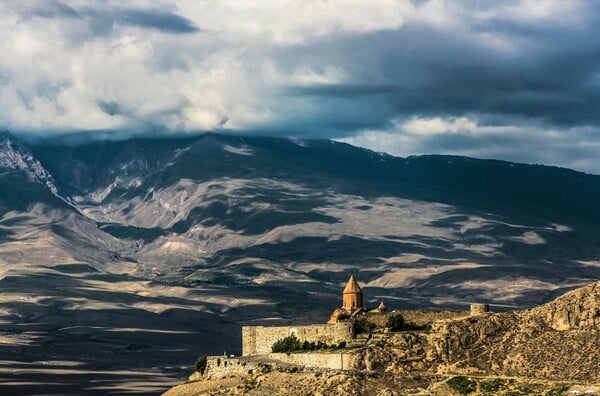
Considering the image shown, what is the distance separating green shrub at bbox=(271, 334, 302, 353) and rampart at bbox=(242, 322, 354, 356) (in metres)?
0.38

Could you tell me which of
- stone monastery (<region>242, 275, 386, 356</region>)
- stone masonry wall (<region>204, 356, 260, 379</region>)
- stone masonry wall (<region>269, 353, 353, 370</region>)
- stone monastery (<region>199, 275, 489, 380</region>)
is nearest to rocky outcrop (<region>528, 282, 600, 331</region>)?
stone monastery (<region>199, 275, 489, 380</region>)

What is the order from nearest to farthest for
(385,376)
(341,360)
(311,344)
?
(385,376) < (341,360) < (311,344)

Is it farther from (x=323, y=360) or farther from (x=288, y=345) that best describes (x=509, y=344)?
(x=288, y=345)

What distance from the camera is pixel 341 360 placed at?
8775 cm

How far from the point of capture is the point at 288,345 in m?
96.8

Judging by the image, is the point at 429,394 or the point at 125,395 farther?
the point at 125,395

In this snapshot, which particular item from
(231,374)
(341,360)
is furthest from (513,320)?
(231,374)

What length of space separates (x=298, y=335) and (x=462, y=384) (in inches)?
802

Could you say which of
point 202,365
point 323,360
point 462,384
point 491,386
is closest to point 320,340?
point 323,360

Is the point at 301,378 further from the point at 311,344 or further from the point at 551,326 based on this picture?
the point at 551,326

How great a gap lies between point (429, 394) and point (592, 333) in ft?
42.5

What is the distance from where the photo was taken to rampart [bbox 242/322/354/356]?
93812mm

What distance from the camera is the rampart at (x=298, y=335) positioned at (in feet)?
308

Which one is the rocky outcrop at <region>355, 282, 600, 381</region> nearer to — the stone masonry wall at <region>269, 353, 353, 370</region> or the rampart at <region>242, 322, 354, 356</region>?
the stone masonry wall at <region>269, 353, 353, 370</region>
